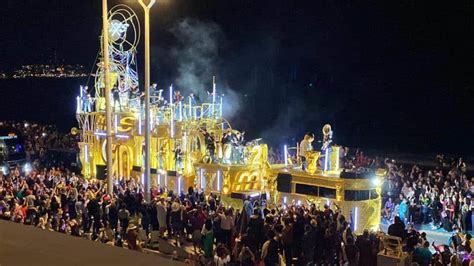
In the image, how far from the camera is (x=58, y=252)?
7.26 meters

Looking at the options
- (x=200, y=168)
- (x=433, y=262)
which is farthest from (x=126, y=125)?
(x=433, y=262)

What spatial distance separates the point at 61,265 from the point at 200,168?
15053 mm

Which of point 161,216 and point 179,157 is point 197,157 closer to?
point 179,157

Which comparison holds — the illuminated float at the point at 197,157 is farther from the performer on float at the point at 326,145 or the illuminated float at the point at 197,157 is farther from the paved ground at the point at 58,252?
the paved ground at the point at 58,252

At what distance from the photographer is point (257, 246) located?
13.4 metres

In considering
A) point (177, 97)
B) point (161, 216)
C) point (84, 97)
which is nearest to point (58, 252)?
point (161, 216)

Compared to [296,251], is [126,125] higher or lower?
higher

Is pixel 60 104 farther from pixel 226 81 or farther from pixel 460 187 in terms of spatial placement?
pixel 460 187

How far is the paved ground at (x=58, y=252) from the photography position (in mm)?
6715

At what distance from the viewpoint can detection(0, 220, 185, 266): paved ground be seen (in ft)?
22.0

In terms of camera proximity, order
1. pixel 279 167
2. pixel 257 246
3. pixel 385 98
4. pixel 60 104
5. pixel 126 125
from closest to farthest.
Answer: pixel 257 246
pixel 279 167
pixel 126 125
pixel 385 98
pixel 60 104

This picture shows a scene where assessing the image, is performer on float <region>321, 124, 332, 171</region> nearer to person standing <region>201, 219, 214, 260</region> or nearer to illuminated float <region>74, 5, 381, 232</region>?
illuminated float <region>74, 5, 381, 232</region>

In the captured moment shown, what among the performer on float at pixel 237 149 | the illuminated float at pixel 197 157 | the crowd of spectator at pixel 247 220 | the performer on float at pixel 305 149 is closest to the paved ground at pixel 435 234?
the crowd of spectator at pixel 247 220

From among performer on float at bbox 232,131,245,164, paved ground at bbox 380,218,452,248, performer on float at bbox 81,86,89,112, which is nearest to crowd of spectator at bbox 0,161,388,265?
performer on float at bbox 232,131,245,164
